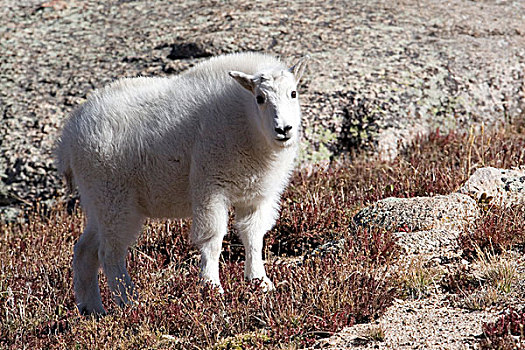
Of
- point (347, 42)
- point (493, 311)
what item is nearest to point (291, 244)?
point (493, 311)

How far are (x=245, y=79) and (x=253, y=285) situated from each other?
1876 millimetres

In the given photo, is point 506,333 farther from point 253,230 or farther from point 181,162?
point 181,162

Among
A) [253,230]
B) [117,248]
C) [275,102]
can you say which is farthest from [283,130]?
[117,248]

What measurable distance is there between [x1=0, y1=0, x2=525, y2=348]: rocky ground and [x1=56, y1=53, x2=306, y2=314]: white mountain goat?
11.6 feet

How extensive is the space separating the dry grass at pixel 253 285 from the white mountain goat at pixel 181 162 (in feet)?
1.20

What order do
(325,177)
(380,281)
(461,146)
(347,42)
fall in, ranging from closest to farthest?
(380,281)
(325,177)
(461,146)
(347,42)

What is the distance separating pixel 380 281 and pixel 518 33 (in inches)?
339

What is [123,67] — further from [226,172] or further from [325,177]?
[226,172]

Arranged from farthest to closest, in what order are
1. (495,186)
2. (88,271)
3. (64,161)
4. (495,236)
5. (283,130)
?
(495,186) < (64,161) < (88,271) < (495,236) < (283,130)

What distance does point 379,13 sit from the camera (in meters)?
12.5

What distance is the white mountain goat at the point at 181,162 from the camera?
6.09 metres

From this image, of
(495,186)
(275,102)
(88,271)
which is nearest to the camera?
(275,102)

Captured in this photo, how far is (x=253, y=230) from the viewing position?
6484mm

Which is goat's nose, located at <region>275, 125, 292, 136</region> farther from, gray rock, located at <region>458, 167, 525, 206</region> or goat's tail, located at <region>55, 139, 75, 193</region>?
gray rock, located at <region>458, 167, 525, 206</region>
